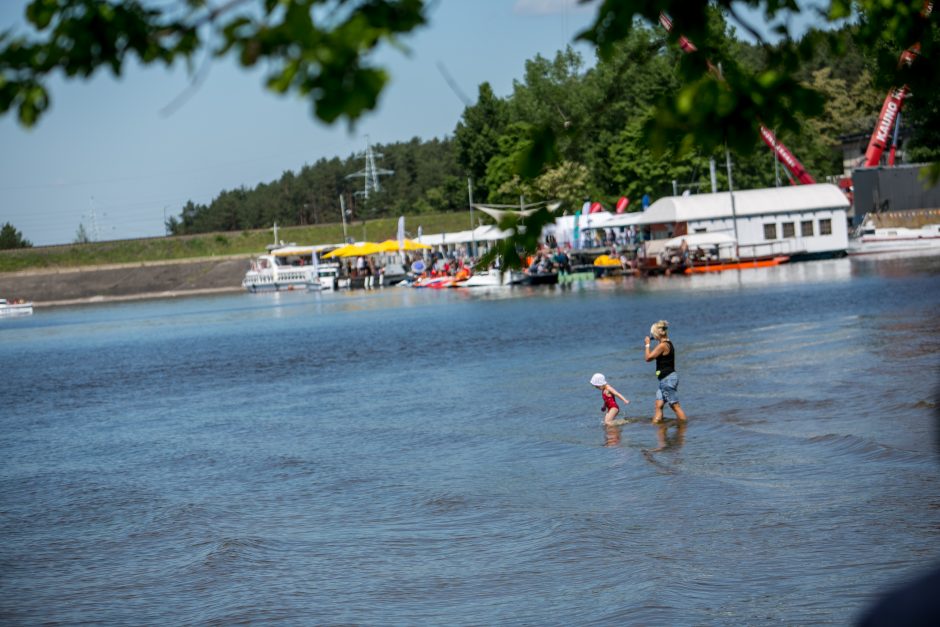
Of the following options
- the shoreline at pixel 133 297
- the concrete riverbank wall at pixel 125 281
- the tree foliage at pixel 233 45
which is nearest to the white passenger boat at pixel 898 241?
the shoreline at pixel 133 297

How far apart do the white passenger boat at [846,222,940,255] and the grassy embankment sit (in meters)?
61.2

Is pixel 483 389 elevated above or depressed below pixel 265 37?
below

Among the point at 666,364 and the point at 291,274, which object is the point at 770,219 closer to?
the point at 291,274

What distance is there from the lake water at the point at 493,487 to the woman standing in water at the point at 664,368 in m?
0.51

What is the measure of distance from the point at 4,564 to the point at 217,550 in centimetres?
266

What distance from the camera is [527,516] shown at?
1466cm

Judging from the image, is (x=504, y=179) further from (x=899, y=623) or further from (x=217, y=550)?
(x=899, y=623)

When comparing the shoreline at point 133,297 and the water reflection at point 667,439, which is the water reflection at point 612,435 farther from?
the shoreline at point 133,297

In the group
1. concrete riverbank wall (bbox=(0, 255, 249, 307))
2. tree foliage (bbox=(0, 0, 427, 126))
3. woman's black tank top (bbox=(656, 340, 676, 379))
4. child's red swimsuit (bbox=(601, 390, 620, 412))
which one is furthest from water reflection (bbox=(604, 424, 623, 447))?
concrete riverbank wall (bbox=(0, 255, 249, 307))

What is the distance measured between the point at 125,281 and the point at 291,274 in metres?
32.6

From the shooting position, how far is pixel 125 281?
129 metres

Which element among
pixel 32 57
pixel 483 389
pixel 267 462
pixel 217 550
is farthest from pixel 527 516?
pixel 483 389

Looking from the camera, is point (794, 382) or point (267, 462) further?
point (794, 382)

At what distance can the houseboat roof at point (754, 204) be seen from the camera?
73.4 meters
